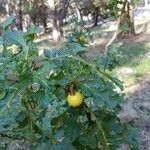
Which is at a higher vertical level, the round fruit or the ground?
the round fruit

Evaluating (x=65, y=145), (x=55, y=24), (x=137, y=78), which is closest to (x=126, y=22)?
(x=55, y=24)

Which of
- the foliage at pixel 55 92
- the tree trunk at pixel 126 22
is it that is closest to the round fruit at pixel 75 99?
the foliage at pixel 55 92

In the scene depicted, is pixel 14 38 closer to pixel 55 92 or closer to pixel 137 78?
pixel 55 92

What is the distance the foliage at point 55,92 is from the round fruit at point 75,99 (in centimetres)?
3

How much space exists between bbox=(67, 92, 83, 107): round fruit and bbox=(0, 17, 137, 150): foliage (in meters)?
0.03

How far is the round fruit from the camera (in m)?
2.49

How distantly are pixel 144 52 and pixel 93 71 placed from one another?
12.4 meters

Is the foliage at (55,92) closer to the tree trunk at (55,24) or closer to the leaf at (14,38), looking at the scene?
the leaf at (14,38)

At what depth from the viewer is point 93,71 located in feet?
8.59

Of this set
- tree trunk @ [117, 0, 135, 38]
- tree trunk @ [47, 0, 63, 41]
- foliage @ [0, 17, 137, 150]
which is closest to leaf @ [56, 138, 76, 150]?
foliage @ [0, 17, 137, 150]

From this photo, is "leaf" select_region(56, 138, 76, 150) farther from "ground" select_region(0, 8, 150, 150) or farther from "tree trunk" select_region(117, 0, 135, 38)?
"tree trunk" select_region(117, 0, 135, 38)

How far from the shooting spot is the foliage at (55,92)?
239cm

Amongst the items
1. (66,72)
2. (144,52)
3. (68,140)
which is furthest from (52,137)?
(144,52)

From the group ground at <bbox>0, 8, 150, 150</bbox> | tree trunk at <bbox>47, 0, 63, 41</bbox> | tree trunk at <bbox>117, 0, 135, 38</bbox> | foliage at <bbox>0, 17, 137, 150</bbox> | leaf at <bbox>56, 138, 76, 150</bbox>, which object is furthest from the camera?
tree trunk at <bbox>47, 0, 63, 41</bbox>
